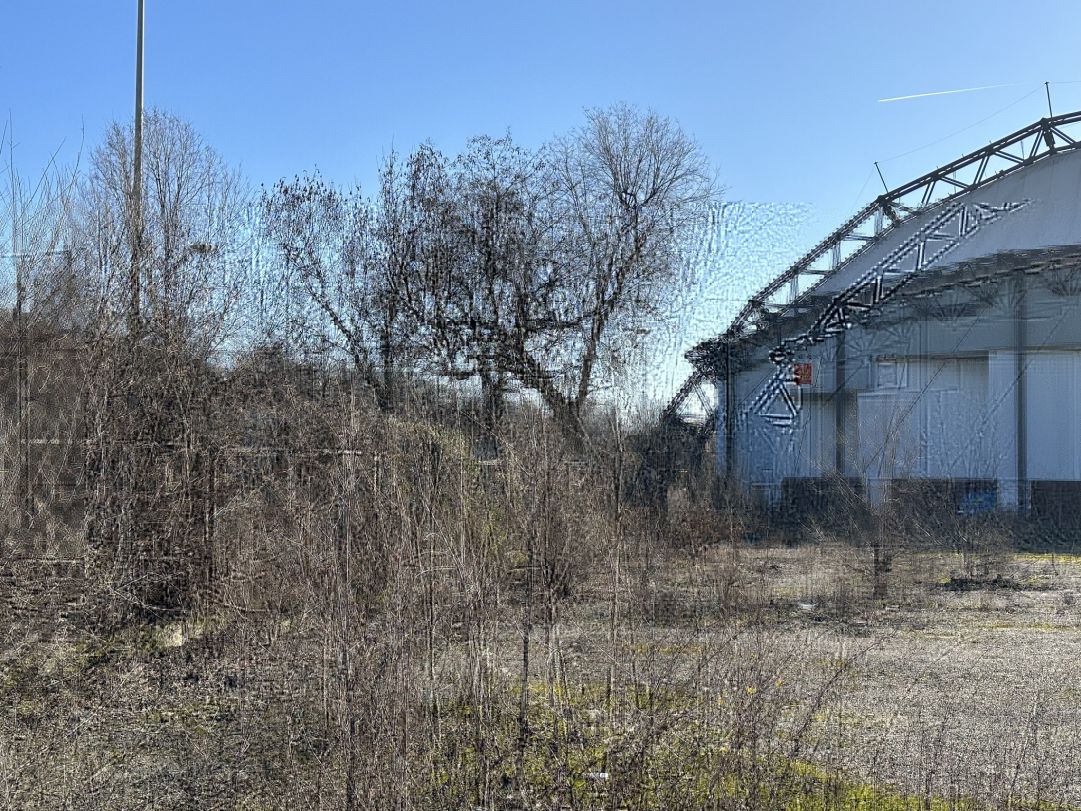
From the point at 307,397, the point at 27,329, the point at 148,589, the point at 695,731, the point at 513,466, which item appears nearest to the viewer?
the point at 695,731

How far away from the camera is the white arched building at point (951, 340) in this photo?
2095cm

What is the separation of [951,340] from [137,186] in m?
18.0

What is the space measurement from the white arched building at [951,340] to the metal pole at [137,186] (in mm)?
11937

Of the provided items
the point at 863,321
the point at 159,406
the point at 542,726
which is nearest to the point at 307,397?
the point at 159,406

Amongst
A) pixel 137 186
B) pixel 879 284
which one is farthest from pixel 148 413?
pixel 879 284

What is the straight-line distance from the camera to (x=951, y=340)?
73.3 feet

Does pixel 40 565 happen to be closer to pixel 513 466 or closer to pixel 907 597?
pixel 513 466

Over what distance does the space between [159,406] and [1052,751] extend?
712 centimetres

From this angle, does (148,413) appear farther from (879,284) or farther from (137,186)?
(879,284)

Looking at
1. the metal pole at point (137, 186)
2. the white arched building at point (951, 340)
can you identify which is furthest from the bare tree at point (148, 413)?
the white arched building at point (951, 340)

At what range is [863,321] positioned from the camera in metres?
22.5

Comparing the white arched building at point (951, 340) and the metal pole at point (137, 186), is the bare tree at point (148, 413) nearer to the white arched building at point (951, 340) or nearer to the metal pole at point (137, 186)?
the metal pole at point (137, 186)

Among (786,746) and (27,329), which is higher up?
(27,329)

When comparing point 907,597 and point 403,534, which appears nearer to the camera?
point 403,534
